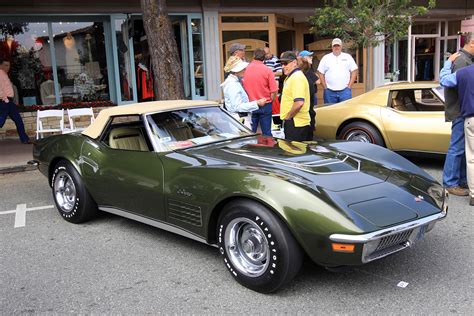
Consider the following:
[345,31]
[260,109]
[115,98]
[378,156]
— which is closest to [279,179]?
[378,156]

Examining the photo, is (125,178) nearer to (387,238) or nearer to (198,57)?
(387,238)

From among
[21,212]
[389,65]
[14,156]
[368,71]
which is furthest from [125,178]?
[389,65]

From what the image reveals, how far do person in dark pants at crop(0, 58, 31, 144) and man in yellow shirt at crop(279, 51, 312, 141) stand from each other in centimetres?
691

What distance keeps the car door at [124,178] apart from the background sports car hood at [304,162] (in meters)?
0.44

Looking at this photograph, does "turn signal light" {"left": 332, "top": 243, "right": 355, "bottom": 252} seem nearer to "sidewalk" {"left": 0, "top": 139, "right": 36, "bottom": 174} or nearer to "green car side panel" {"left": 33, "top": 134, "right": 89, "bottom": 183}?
"green car side panel" {"left": 33, "top": 134, "right": 89, "bottom": 183}

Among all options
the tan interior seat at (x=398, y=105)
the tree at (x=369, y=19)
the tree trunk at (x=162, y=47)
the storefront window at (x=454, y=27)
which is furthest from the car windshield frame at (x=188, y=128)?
the storefront window at (x=454, y=27)

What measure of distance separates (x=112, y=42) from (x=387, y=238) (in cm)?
1035

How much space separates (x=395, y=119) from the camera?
23.3 feet

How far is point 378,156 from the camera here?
13.5 feet

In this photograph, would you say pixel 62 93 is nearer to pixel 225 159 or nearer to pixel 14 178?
pixel 14 178

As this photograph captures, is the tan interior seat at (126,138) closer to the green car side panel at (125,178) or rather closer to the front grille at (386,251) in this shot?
the green car side panel at (125,178)

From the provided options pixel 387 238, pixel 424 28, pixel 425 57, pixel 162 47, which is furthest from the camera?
pixel 425 57

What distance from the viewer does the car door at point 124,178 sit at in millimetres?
4027

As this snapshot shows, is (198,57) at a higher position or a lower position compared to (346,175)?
higher
